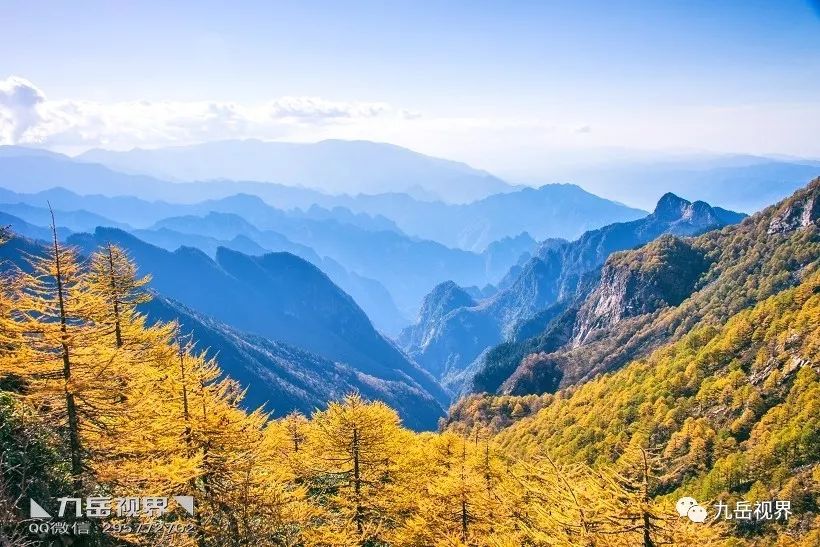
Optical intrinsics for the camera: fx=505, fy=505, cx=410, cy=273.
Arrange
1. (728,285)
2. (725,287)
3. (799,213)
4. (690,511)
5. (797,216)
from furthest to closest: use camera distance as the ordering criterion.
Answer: (797,216) → (799,213) → (725,287) → (728,285) → (690,511)

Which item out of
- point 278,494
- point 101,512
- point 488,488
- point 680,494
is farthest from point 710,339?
point 101,512

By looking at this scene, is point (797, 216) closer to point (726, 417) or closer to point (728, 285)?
point (728, 285)

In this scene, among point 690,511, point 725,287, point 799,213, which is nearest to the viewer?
point 690,511

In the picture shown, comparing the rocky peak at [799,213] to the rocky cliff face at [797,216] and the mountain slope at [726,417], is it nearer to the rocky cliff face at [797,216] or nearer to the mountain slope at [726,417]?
the rocky cliff face at [797,216]

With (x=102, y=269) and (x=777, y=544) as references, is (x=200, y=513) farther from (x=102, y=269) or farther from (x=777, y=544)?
(x=777, y=544)

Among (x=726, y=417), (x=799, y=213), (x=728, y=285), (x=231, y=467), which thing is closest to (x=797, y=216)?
(x=799, y=213)

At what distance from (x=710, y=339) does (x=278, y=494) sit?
102735mm

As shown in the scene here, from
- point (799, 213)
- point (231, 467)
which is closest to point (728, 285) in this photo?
point (799, 213)

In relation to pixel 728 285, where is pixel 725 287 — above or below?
below

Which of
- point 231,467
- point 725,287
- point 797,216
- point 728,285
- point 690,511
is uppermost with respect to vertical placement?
point 797,216

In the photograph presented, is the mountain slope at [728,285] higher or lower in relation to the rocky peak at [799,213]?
lower

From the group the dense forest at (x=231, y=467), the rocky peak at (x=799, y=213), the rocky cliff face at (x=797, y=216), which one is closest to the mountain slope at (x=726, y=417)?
the dense forest at (x=231, y=467)

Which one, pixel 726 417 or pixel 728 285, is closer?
pixel 726 417

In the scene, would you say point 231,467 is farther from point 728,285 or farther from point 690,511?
point 728,285
